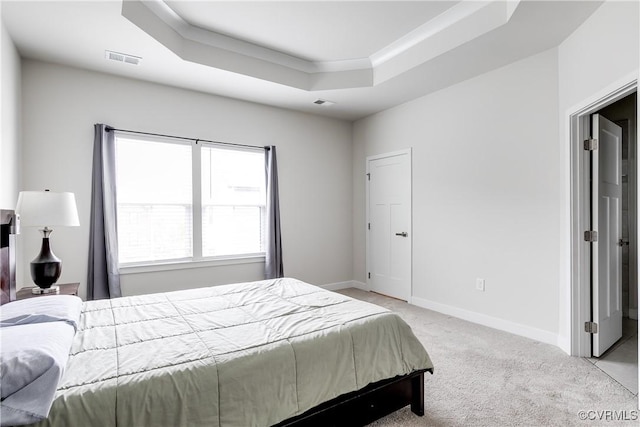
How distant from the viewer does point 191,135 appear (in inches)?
161

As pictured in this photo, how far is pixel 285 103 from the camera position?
179 inches

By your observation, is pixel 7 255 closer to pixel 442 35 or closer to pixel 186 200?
pixel 186 200

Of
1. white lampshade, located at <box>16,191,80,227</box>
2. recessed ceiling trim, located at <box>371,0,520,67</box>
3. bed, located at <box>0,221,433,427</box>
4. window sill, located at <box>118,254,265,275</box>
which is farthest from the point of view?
window sill, located at <box>118,254,265,275</box>

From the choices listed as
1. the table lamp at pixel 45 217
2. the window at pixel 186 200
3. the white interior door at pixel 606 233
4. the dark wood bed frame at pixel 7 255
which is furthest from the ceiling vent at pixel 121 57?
the white interior door at pixel 606 233

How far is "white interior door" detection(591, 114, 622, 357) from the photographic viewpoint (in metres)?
2.80

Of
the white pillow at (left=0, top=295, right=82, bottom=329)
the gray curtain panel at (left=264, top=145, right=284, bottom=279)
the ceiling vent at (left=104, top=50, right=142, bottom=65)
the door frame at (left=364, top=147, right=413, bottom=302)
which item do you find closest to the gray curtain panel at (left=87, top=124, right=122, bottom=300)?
the ceiling vent at (left=104, top=50, right=142, bottom=65)

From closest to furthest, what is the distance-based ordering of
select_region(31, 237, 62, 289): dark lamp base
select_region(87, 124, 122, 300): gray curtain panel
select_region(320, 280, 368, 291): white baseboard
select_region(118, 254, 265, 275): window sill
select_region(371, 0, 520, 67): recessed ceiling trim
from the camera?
select_region(31, 237, 62, 289): dark lamp base, select_region(371, 0, 520, 67): recessed ceiling trim, select_region(87, 124, 122, 300): gray curtain panel, select_region(118, 254, 265, 275): window sill, select_region(320, 280, 368, 291): white baseboard

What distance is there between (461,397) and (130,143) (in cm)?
389

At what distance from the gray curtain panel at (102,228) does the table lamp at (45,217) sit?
2.31 ft

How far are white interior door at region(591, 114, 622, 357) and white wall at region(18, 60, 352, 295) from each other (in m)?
3.22

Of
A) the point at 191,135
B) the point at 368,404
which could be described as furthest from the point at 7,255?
the point at 368,404

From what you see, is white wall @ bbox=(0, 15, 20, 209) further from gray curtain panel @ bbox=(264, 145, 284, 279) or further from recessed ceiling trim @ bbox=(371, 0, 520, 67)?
recessed ceiling trim @ bbox=(371, 0, 520, 67)

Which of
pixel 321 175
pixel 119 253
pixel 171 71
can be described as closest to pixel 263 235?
pixel 321 175

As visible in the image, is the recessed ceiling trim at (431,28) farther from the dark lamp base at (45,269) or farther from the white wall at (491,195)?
the dark lamp base at (45,269)
